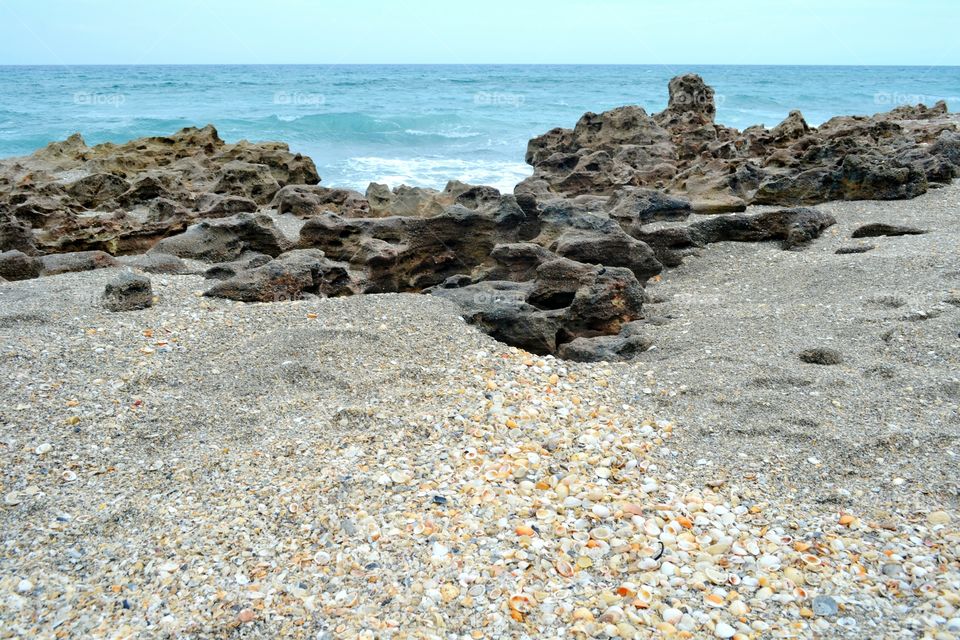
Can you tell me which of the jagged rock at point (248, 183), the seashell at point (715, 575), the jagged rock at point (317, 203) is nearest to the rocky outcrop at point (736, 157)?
the jagged rock at point (317, 203)

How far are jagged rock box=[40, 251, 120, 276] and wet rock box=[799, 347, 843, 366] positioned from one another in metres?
6.45

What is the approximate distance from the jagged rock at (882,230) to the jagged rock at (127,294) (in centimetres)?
709

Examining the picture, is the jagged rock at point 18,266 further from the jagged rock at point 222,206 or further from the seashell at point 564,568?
the seashell at point 564,568

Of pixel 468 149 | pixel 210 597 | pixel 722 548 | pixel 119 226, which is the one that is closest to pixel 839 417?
pixel 722 548

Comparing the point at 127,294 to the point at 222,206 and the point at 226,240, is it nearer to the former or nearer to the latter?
the point at 226,240

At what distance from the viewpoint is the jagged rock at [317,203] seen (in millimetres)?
11148

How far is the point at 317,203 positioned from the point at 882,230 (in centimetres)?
745

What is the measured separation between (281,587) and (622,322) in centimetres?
387

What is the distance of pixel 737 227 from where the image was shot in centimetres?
859

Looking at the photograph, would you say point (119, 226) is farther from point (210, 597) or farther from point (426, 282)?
point (210, 597)

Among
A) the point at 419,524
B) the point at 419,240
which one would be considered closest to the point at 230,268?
the point at 419,240

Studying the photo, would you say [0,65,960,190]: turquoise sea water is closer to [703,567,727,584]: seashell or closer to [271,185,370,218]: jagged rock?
[271,185,370,218]: jagged rock

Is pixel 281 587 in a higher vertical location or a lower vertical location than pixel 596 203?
lower

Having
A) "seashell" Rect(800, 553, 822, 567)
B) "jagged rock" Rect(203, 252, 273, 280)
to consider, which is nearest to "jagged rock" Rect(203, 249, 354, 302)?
"jagged rock" Rect(203, 252, 273, 280)
